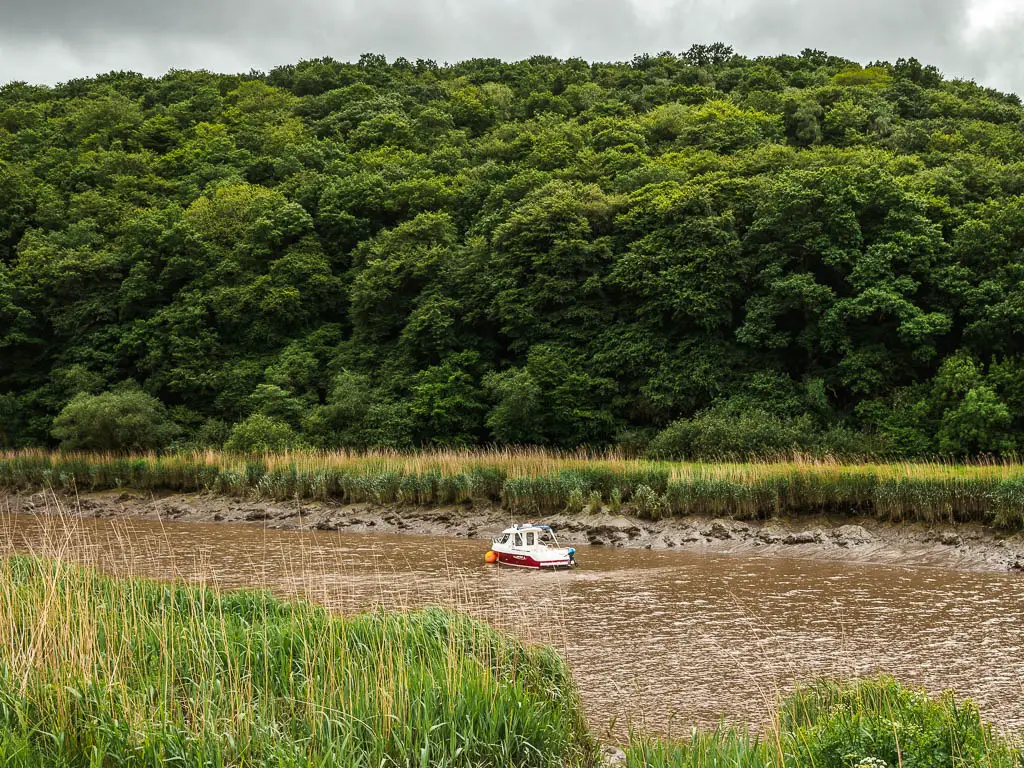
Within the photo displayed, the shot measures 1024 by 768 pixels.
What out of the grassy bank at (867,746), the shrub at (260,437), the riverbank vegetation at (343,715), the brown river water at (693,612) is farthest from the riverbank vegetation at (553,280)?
the grassy bank at (867,746)

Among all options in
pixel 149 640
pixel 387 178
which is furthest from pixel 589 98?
pixel 149 640

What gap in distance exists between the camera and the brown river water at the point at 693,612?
10.6 metres

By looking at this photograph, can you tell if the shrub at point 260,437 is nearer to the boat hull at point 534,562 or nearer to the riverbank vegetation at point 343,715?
the boat hull at point 534,562

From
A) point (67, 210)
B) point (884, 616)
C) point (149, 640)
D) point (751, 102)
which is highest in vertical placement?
point (751, 102)

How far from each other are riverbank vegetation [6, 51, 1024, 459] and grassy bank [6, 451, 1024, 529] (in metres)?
5.10

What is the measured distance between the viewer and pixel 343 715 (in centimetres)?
667

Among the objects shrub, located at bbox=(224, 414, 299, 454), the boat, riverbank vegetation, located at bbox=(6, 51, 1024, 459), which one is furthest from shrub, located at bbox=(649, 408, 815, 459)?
shrub, located at bbox=(224, 414, 299, 454)

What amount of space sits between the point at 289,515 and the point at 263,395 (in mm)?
15850

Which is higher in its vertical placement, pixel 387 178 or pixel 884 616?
pixel 387 178

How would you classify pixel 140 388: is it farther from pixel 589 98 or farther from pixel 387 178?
pixel 589 98

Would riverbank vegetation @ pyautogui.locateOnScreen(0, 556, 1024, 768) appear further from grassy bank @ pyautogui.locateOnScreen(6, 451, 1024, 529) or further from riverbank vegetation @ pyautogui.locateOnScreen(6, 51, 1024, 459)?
riverbank vegetation @ pyautogui.locateOnScreen(6, 51, 1024, 459)

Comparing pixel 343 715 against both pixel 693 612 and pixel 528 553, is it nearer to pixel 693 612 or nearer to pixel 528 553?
pixel 693 612

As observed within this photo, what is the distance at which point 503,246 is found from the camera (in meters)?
44.0

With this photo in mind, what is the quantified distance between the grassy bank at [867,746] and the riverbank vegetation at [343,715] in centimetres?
2
